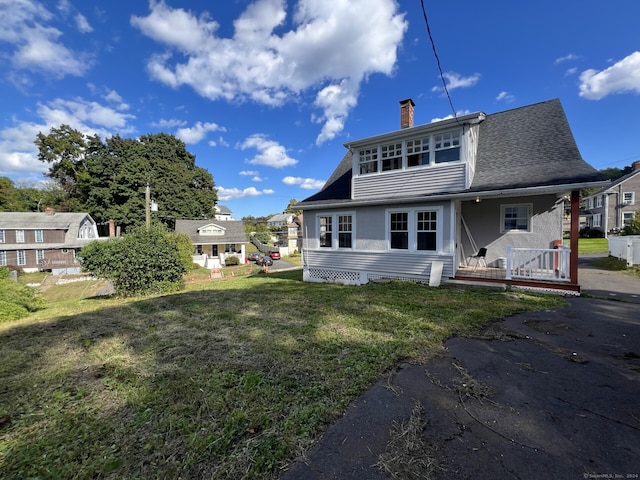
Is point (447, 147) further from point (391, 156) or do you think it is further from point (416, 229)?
point (416, 229)

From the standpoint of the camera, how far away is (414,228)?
932cm

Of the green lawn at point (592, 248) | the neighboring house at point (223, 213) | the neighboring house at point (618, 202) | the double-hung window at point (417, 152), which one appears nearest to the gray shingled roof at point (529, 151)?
the double-hung window at point (417, 152)

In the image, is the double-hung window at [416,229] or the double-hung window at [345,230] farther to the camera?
the double-hung window at [345,230]

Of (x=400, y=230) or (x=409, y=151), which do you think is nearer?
(x=409, y=151)

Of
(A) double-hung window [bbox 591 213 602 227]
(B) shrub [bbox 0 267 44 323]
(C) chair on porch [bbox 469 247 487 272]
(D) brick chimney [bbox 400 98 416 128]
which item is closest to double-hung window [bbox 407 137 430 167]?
(D) brick chimney [bbox 400 98 416 128]

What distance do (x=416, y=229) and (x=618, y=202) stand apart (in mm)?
33351

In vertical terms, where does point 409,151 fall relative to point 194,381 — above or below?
above

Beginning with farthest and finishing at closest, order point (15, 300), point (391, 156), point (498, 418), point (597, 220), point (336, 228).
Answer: point (597, 220), point (336, 228), point (391, 156), point (15, 300), point (498, 418)

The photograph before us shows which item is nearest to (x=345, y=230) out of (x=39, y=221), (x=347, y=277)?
(x=347, y=277)

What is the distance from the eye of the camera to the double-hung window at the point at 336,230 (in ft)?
35.8

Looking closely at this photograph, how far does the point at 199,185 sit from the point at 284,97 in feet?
103

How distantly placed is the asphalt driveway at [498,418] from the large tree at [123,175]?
40983mm

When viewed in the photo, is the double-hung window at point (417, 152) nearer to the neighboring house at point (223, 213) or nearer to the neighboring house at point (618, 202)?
the neighboring house at point (618, 202)

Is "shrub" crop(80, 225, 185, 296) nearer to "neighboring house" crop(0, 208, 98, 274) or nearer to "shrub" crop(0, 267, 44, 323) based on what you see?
"shrub" crop(0, 267, 44, 323)
